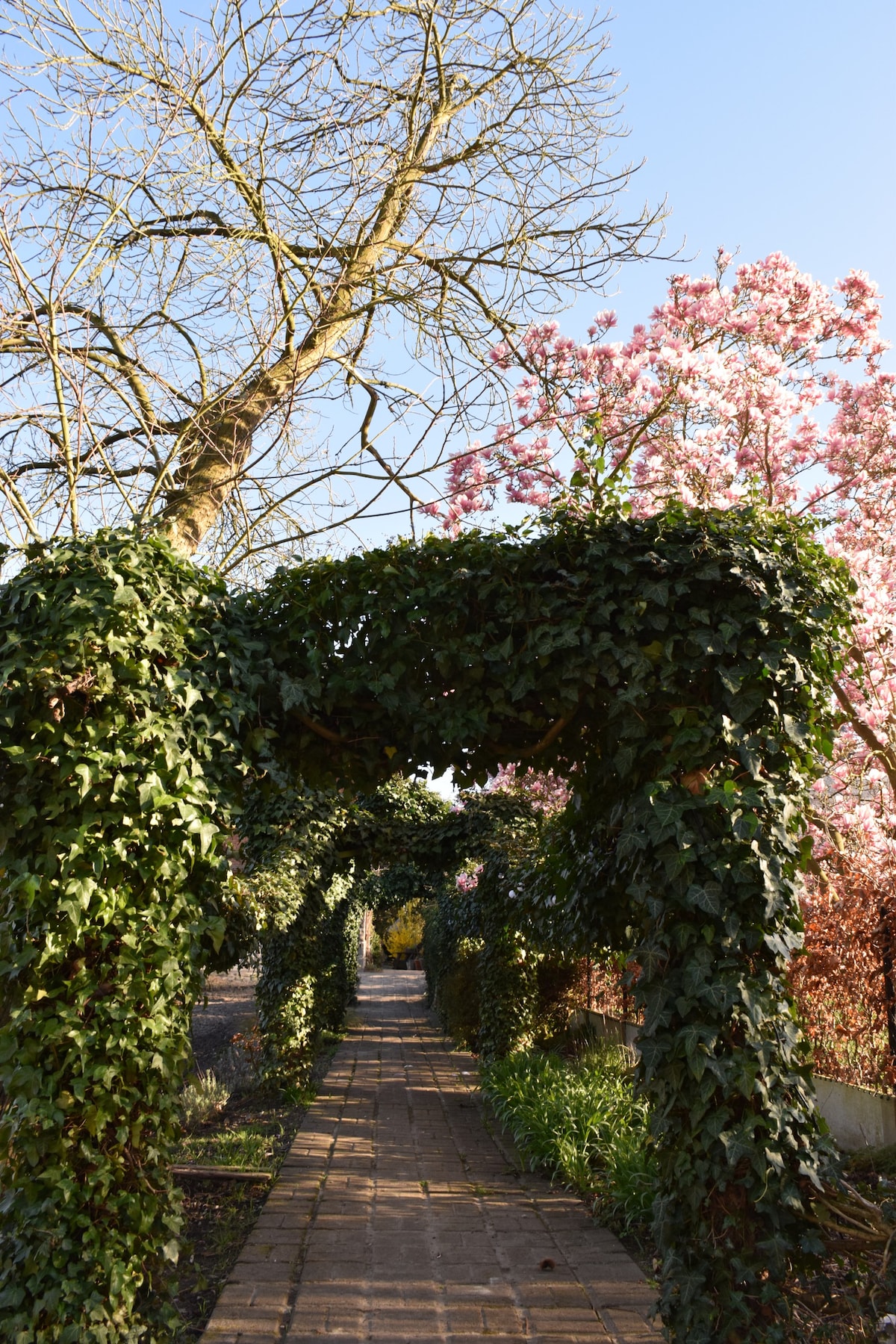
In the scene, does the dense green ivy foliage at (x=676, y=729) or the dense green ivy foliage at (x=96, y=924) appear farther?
the dense green ivy foliage at (x=676, y=729)

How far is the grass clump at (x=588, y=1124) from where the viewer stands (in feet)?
17.3

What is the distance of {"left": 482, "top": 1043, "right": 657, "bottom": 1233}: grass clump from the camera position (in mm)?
5266

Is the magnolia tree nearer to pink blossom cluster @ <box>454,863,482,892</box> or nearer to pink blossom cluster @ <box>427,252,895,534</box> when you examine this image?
pink blossom cluster @ <box>427,252,895,534</box>

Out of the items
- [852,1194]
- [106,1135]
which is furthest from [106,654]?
[852,1194]

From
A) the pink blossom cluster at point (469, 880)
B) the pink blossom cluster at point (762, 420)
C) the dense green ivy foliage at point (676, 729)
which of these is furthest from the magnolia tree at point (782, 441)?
the pink blossom cluster at point (469, 880)

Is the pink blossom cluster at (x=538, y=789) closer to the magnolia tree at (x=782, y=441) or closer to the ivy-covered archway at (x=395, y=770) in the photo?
the magnolia tree at (x=782, y=441)

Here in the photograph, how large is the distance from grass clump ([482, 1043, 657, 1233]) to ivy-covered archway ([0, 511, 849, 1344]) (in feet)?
1.99

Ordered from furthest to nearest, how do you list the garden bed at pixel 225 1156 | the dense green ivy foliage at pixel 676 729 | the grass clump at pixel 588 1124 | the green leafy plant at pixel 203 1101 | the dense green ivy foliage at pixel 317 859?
the dense green ivy foliage at pixel 317 859 < the green leafy plant at pixel 203 1101 < the grass clump at pixel 588 1124 < the garden bed at pixel 225 1156 < the dense green ivy foliage at pixel 676 729

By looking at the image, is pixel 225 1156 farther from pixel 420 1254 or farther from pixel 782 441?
pixel 782 441

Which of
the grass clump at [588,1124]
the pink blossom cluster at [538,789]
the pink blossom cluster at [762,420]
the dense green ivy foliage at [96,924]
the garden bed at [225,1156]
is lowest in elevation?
the garden bed at [225,1156]

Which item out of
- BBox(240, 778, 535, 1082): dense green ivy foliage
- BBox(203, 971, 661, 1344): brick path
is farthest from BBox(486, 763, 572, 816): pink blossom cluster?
BBox(203, 971, 661, 1344): brick path

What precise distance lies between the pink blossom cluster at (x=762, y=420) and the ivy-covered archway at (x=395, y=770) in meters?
2.45

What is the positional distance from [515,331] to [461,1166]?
20.4 feet

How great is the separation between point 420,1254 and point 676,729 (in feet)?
10.8
